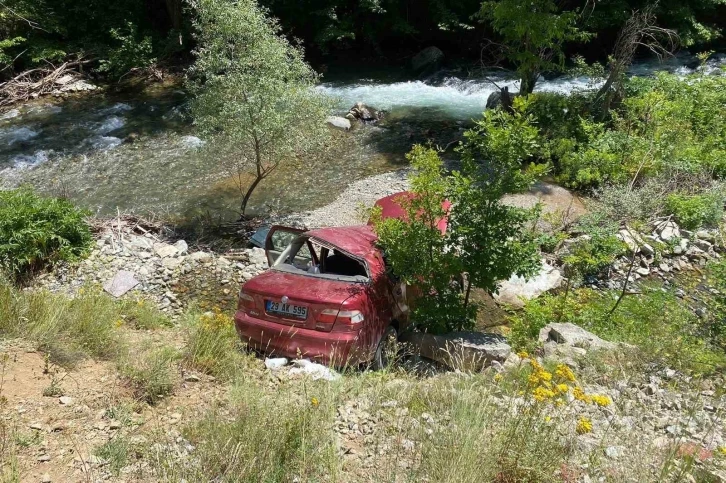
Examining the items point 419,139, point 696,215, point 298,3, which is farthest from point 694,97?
point 298,3

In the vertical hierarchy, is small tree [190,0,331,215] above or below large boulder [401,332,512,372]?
Result: above

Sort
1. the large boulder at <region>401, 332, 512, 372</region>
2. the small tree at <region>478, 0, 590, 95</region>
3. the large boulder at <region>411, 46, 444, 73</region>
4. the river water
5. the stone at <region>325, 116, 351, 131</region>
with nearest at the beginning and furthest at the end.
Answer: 1. the large boulder at <region>401, 332, 512, 372</region>
2. the river water
3. the small tree at <region>478, 0, 590, 95</region>
4. the stone at <region>325, 116, 351, 131</region>
5. the large boulder at <region>411, 46, 444, 73</region>

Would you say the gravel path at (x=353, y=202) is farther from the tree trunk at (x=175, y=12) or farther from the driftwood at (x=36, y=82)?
the tree trunk at (x=175, y=12)

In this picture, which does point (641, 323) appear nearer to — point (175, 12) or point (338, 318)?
point (338, 318)

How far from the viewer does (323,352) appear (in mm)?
5812

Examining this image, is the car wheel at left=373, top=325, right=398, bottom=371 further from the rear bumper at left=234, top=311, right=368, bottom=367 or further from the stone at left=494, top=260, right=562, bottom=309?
the stone at left=494, top=260, right=562, bottom=309

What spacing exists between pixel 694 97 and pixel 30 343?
15171 millimetres

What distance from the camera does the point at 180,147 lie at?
1555 centimetres

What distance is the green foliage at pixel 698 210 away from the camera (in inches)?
372

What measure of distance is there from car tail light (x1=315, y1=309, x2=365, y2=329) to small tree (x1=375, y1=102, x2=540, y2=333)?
851 millimetres

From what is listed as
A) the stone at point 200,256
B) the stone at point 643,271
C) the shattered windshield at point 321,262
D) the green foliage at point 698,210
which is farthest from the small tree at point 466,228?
the green foliage at point 698,210

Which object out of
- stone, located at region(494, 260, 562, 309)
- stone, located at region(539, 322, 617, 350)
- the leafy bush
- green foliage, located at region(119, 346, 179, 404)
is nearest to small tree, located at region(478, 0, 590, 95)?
stone, located at region(494, 260, 562, 309)

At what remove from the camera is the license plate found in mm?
5891

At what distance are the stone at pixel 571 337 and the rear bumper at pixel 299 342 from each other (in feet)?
7.89
